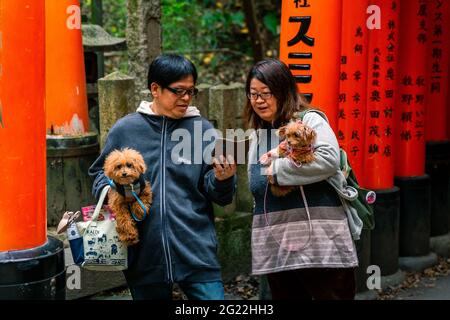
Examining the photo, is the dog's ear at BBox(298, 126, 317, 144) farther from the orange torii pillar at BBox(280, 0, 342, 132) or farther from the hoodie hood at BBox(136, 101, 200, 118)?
the orange torii pillar at BBox(280, 0, 342, 132)

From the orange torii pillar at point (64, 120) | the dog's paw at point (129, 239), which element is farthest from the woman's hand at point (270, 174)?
the orange torii pillar at point (64, 120)

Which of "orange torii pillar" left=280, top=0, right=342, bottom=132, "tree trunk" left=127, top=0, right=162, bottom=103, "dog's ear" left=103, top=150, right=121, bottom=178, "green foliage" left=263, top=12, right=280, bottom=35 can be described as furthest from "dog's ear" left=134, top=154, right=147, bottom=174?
"green foliage" left=263, top=12, right=280, bottom=35

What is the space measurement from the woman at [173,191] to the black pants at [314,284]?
43 centimetres

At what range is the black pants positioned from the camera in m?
4.53

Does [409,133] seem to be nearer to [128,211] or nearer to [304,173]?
[304,173]

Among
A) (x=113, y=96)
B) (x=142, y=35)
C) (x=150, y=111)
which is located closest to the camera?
(x=150, y=111)

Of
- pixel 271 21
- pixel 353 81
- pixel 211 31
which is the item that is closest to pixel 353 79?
pixel 353 81

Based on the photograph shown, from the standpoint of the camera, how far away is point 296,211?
4.49 metres

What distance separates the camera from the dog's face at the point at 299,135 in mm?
4254

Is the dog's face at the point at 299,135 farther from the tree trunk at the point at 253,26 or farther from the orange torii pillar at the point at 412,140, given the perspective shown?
the tree trunk at the point at 253,26

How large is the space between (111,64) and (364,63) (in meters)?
7.74

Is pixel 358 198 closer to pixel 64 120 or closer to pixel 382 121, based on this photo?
pixel 382 121

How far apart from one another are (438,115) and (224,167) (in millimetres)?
4860

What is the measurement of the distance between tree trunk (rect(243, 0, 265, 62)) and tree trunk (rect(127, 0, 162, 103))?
2.93 meters
